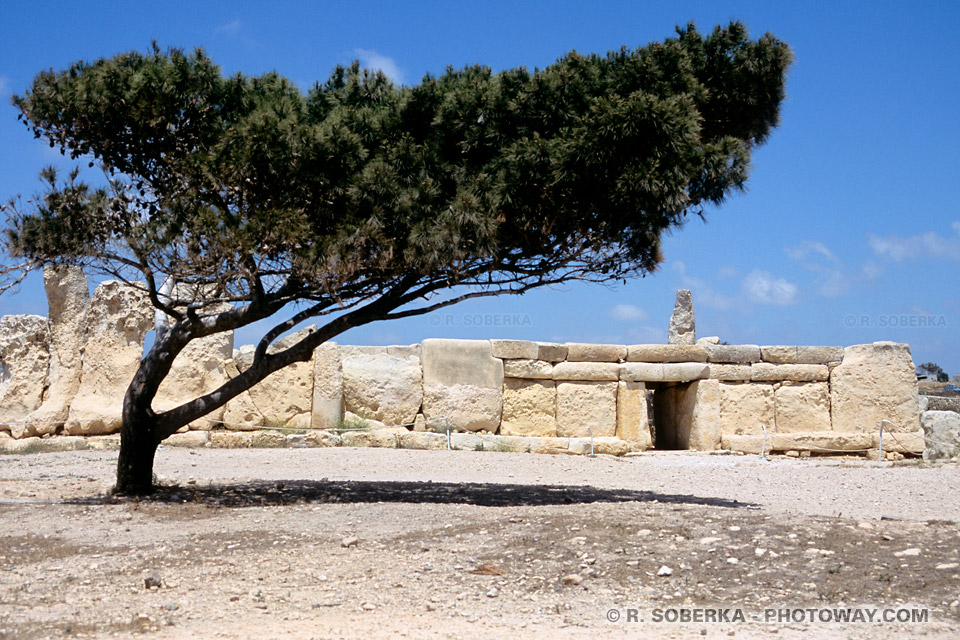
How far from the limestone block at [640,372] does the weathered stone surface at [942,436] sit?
494 cm

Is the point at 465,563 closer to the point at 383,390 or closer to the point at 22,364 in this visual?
the point at 383,390

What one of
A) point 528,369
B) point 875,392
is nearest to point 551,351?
point 528,369

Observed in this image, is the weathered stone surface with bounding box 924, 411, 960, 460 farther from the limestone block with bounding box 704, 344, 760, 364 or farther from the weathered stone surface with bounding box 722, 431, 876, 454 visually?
the limestone block with bounding box 704, 344, 760, 364

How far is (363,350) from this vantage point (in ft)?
49.2

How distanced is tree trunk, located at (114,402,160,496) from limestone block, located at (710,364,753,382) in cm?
1003

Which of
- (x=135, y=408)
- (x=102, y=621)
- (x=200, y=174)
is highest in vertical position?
(x=200, y=174)

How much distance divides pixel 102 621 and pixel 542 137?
5.82 metres

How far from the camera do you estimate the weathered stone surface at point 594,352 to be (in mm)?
15172

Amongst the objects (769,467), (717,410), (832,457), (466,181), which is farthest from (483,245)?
(832,457)

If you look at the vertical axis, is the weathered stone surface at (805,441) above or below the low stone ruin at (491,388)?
below

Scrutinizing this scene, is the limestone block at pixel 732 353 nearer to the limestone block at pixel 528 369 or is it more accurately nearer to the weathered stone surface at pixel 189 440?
the limestone block at pixel 528 369

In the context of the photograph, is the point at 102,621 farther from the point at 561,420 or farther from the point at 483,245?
the point at 561,420

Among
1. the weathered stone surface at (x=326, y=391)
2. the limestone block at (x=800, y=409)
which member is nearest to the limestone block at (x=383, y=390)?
the weathered stone surface at (x=326, y=391)

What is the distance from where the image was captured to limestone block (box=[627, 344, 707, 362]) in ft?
50.8
